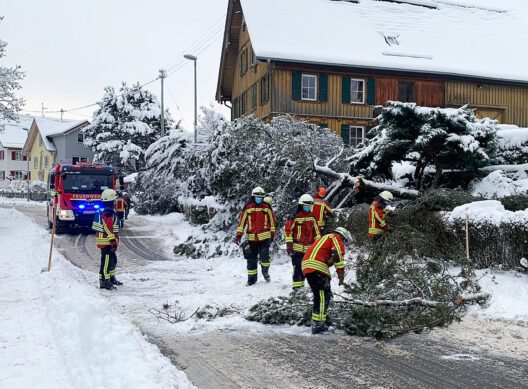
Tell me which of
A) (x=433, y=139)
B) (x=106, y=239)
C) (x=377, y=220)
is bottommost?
(x=106, y=239)

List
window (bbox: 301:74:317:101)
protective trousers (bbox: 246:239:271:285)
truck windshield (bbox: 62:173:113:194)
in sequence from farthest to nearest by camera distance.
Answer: window (bbox: 301:74:317:101) → truck windshield (bbox: 62:173:113:194) → protective trousers (bbox: 246:239:271:285)

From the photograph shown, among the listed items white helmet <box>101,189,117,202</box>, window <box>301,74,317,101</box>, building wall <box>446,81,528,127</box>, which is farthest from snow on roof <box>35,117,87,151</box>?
white helmet <box>101,189,117,202</box>

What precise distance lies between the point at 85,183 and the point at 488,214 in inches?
615

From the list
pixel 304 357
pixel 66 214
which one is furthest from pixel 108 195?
pixel 66 214

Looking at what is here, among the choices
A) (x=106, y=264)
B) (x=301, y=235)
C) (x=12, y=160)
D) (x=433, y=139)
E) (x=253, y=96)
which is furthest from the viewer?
(x=12, y=160)

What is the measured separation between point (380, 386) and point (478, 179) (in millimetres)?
9673

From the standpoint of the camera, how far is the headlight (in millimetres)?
20156

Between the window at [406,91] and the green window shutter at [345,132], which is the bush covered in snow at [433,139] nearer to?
the green window shutter at [345,132]

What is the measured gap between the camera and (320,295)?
A: 289 inches

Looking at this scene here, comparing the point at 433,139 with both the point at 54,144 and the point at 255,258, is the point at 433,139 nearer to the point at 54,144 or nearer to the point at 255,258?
the point at 255,258

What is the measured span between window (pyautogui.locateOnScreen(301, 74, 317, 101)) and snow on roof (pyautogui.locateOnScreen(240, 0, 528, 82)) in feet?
3.98

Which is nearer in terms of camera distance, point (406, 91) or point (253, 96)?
point (406, 91)

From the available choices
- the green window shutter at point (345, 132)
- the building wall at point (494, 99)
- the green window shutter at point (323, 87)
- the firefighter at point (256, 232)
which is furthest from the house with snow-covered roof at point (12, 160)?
the firefighter at point (256, 232)

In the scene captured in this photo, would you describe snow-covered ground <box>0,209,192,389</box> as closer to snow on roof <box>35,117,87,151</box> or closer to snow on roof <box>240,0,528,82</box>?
snow on roof <box>240,0,528,82</box>
